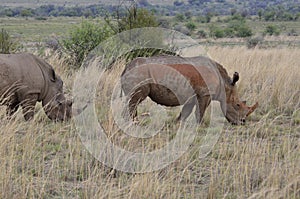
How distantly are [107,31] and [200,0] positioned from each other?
10670cm

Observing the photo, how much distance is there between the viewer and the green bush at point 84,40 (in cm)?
1416

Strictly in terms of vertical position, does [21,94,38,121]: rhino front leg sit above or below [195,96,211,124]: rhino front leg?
below

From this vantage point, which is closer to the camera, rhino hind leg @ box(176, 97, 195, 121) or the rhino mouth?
rhino hind leg @ box(176, 97, 195, 121)

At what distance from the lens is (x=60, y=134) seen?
825 centimetres

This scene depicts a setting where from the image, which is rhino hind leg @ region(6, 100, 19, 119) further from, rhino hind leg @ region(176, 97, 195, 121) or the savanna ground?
rhino hind leg @ region(176, 97, 195, 121)

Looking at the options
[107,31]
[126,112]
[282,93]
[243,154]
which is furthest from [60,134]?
[107,31]

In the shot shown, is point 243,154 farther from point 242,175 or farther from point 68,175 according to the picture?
point 68,175

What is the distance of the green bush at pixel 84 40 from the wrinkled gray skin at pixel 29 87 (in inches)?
186

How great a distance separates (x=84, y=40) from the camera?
1422cm

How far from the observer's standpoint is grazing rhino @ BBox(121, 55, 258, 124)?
854 centimetres

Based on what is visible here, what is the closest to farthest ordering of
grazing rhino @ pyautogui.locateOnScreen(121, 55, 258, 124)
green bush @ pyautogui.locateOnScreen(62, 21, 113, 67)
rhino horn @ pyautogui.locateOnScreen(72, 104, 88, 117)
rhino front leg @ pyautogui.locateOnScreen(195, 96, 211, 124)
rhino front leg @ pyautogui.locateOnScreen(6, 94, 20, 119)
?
1. grazing rhino @ pyautogui.locateOnScreen(121, 55, 258, 124)
2. rhino front leg @ pyautogui.locateOnScreen(195, 96, 211, 124)
3. rhino front leg @ pyautogui.locateOnScreen(6, 94, 20, 119)
4. rhino horn @ pyautogui.locateOnScreen(72, 104, 88, 117)
5. green bush @ pyautogui.locateOnScreen(62, 21, 113, 67)

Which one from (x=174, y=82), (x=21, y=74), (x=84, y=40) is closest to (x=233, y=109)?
(x=174, y=82)

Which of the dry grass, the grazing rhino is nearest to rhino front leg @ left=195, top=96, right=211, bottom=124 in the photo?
the grazing rhino

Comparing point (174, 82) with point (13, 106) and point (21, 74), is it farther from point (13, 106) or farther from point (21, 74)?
point (13, 106)
